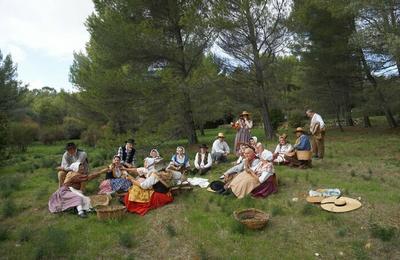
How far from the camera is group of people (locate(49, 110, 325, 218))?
7.76 meters

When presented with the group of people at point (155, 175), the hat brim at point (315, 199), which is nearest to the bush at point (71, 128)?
the group of people at point (155, 175)

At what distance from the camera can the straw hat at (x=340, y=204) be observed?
6715 millimetres

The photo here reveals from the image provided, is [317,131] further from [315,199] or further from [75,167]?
[75,167]

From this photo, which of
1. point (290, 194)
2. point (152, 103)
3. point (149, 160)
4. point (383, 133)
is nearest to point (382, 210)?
point (290, 194)

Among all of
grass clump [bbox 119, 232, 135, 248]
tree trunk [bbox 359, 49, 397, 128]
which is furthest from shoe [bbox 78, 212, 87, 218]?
tree trunk [bbox 359, 49, 397, 128]

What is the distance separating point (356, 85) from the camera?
19.4 m

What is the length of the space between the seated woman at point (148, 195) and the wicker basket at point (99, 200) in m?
0.49

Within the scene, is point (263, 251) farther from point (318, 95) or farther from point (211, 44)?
point (318, 95)

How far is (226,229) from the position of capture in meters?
6.39

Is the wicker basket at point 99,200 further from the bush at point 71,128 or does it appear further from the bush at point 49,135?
the bush at point 71,128

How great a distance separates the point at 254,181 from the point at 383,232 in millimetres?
2686

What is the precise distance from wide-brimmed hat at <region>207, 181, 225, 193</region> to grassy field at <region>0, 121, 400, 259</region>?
0.69 ft

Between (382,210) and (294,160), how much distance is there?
3.51 metres

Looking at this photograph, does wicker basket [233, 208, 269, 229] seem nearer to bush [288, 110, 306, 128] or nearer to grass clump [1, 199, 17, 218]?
grass clump [1, 199, 17, 218]
